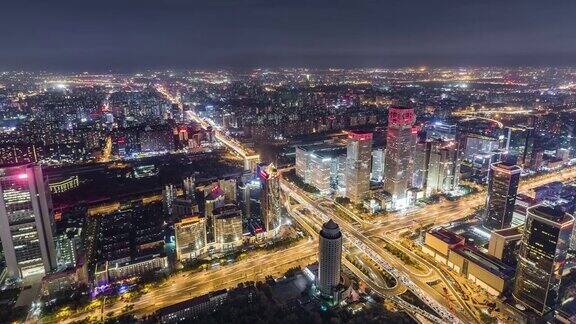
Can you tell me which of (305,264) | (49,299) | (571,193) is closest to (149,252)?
(49,299)

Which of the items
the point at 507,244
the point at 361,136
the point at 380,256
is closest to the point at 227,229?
the point at 380,256

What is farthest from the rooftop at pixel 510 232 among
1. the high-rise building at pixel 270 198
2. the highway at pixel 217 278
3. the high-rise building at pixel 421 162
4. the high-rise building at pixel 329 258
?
the high-rise building at pixel 270 198

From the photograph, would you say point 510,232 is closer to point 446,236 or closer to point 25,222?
point 446,236

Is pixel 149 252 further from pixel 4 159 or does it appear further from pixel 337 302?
pixel 4 159

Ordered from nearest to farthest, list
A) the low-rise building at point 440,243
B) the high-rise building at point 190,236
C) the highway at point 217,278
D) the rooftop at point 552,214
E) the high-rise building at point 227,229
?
the rooftop at point 552,214 → the highway at point 217,278 → the low-rise building at point 440,243 → the high-rise building at point 190,236 → the high-rise building at point 227,229

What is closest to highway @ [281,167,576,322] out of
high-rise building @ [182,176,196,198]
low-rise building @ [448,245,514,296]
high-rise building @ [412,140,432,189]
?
low-rise building @ [448,245,514,296]

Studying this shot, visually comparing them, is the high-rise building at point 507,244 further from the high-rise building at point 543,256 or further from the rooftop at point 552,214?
the rooftop at point 552,214
